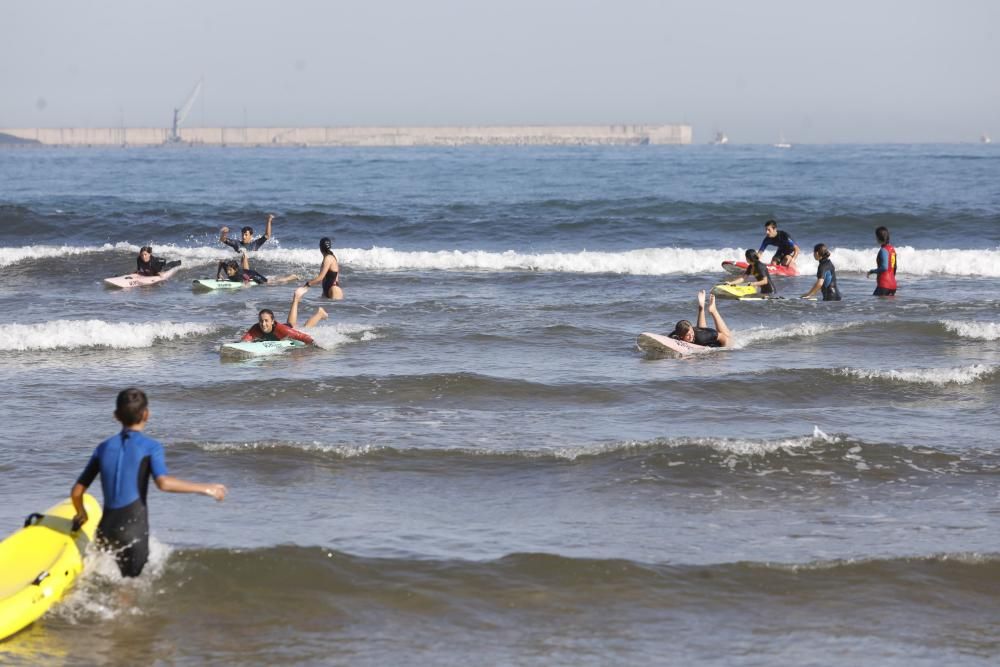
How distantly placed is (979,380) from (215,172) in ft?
199

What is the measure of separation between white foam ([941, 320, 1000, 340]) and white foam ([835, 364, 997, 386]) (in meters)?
3.27

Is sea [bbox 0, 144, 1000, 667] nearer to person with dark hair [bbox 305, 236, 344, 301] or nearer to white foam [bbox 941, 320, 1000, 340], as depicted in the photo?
white foam [bbox 941, 320, 1000, 340]

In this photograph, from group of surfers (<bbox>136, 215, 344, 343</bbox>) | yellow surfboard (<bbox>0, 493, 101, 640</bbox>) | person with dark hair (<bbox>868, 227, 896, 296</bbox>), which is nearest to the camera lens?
yellow surfboard (<bbox>0, 493, 101, 640</bbox>)

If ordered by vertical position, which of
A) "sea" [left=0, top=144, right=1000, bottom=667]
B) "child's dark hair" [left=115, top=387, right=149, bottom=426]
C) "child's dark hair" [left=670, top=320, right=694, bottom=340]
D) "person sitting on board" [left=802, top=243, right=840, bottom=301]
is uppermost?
"child's dark hair" [left=115, top=387, right=149, bottom=426]

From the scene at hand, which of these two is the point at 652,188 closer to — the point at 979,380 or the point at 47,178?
the point at 47,178

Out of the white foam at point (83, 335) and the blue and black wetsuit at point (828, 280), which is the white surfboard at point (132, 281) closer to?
the white foam at point (83, 335)

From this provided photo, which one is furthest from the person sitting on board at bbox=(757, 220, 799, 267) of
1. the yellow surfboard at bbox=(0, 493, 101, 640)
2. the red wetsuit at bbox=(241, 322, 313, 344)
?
the yellow surfboard at bbox=(0, 493, 101, 640)

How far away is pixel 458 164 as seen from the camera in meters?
78.1

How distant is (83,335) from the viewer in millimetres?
18266

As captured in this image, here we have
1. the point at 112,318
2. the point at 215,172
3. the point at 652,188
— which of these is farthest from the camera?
the point at 215,172

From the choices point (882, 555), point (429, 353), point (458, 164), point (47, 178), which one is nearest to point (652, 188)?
point (458, 164)

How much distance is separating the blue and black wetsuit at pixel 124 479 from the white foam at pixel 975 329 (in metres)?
14.7

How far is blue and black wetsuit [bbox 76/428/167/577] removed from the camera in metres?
7.32

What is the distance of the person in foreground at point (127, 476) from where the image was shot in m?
7.23
